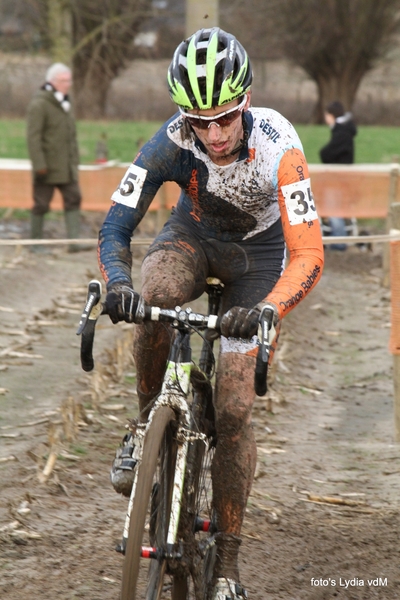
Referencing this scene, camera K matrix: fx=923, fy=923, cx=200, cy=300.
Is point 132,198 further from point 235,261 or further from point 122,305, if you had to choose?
point 122,305

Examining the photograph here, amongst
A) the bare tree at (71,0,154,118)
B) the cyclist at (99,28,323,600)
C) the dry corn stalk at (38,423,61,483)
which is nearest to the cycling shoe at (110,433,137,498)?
the cyclist at (99,28,323,600)

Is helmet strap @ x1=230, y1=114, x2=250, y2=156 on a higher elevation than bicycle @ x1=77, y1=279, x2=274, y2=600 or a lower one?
higher

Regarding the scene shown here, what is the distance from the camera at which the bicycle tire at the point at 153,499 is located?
3217mm

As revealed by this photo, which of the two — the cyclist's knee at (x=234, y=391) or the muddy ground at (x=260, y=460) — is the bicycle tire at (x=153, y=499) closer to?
the cyclist's knee at (x=234, y=391)

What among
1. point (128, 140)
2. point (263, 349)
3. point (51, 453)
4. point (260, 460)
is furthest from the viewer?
point (128, 140)

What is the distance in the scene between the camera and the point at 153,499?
3.70 m

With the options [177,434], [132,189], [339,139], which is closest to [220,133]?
[132,189]

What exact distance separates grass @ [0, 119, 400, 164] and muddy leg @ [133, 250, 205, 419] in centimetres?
1558

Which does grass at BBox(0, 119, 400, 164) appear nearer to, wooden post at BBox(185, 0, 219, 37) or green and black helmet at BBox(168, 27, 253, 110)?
wooden post at BBox(185, 0, 219, 37)

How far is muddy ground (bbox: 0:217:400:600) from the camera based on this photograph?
4.39m

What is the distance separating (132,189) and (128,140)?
22.3 metres

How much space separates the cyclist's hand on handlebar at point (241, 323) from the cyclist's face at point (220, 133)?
85cm

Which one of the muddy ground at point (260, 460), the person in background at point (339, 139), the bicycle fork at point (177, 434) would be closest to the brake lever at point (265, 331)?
the bicycle fork at point (177, 434)

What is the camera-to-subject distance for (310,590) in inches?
169
